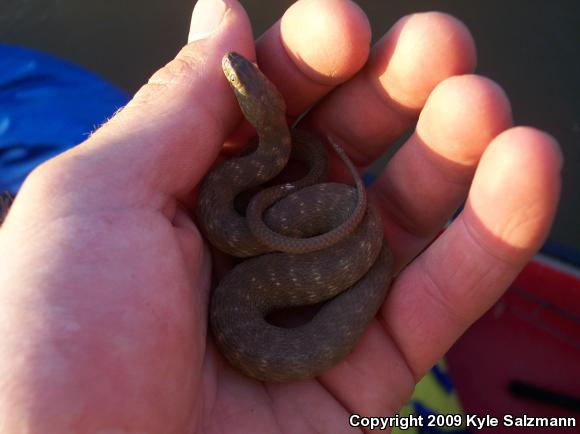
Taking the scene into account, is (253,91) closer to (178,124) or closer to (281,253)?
(178,124)

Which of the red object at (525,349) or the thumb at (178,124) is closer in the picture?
the thumb at (178,124)

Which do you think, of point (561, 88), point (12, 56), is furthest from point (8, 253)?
point (561, 88)

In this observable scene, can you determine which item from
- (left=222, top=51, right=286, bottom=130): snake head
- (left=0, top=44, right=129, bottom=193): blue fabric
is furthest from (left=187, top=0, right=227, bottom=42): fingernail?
(left=0, top=44, right=129, bottom=193): blue fabric

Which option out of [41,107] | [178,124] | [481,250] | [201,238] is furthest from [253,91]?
[41,107]

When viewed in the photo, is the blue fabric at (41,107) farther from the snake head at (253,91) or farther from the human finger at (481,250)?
the human finger at (481,250)

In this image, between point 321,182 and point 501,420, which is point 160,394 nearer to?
point 321,182

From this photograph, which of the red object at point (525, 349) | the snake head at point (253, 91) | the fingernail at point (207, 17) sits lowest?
the red object at point (525, 349)

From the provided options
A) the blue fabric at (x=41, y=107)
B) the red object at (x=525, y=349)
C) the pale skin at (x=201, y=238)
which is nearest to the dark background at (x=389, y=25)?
the blue fabric at (x=41, y=107)
